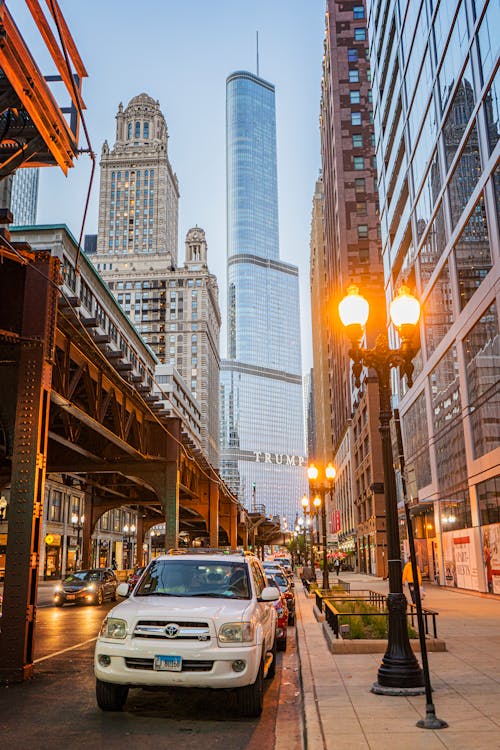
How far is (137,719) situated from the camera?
7781mm

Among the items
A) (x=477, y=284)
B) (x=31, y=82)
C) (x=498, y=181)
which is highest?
(x=498, y=181)

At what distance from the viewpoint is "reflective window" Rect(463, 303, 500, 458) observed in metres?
27.6

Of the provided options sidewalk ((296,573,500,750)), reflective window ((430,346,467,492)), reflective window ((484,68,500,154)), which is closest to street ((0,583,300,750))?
sidewalk ((296,573,500,750))

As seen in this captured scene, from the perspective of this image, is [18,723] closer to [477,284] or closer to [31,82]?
[31,82]

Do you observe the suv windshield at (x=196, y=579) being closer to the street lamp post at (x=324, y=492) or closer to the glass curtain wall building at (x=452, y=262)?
the street lamp post at (x=324, y=492)

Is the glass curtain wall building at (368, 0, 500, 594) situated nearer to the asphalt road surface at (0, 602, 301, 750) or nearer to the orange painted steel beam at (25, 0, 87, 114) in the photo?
the orange painted steel beam at (25, 0, 87, 114)

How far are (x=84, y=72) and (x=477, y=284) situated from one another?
73.8ft

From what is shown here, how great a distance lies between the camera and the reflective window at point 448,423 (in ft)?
111

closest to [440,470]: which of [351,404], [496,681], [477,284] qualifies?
[477,284]

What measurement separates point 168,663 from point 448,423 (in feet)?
101

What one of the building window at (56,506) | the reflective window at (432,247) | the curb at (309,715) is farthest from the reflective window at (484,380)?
the building window at (56,506)

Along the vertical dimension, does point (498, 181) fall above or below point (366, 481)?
above

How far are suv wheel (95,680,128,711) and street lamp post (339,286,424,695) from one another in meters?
3.33

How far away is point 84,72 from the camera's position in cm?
1234
